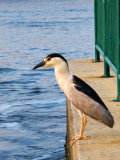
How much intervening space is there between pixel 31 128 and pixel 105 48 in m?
2.01

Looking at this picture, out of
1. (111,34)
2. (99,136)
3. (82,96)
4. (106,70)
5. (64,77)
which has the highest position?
(64,77)

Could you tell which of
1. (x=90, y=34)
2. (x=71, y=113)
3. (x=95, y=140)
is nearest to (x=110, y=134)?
(x=95, y=140)

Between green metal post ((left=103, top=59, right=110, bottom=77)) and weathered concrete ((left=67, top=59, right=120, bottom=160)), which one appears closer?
weathered concrete ((left=67, top=59, right=120, bottom=160))

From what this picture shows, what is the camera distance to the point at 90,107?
6680 millimetres

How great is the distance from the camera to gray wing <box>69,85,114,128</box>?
6.60 metres

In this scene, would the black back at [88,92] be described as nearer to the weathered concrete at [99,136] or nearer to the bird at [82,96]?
the bird at [82,96]

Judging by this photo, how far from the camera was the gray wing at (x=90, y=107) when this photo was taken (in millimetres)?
6598

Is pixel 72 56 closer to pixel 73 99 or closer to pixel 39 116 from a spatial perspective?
pixel 39 116

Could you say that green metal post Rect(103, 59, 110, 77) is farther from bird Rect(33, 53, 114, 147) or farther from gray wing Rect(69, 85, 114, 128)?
gray wing Rect(69, 85, 114, 128)

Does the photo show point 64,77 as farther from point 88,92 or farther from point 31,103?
point 31,103

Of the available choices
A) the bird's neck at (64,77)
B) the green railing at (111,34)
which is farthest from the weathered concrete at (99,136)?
the bird's neck at (64,77)

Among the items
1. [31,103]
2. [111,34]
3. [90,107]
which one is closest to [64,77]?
[90,107]

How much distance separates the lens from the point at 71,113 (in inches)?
336

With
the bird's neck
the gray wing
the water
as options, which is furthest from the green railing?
the gray wing
